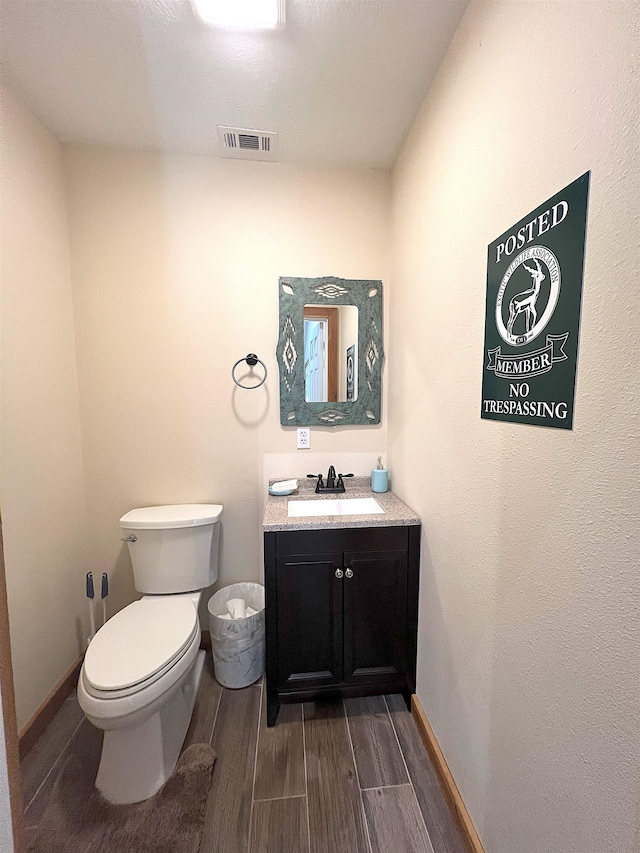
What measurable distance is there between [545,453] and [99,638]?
1.62 meters

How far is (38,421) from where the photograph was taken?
143cm

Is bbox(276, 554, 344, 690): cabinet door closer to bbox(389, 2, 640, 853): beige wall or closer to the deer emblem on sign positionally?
bbox(389, 2, 640, 853): beige wall

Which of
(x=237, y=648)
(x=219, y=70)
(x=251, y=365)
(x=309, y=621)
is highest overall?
(x=219, y=70)

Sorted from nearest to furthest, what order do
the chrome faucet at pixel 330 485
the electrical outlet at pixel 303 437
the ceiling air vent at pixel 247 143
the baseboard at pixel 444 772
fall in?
the baseboard at pixel 444 772 < the ceiling air vent at pixel 247 143 < the chrome faucet at pixel 330 485 < the electrical outlet at pixel 303 437

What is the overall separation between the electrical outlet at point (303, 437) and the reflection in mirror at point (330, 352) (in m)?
0.17

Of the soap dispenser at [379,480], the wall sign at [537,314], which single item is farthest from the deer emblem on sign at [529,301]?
the soap dispenser at [379,480]

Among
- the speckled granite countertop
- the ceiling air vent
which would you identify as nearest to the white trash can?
the speckled granite countertop

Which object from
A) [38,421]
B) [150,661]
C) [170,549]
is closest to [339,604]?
[150,661]

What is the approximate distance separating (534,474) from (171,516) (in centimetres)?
155

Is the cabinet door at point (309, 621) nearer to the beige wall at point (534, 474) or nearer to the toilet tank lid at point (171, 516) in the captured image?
the beige wall at point (534, 474)

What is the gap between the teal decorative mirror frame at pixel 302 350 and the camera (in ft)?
5.78

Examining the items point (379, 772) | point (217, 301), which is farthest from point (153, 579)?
point (217, 301)

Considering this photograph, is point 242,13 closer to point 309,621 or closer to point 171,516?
point 171,516

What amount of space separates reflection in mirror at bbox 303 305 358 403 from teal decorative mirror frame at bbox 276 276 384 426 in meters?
0.03
